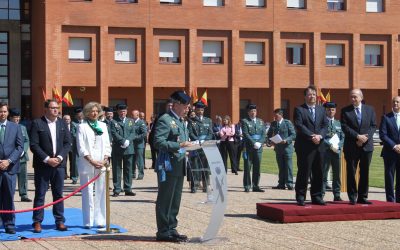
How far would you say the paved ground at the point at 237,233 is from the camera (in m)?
10.4

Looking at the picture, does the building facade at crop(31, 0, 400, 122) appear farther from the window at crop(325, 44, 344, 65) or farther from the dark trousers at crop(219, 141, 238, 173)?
the dark trousers at crop(219, 141, 238, 173)

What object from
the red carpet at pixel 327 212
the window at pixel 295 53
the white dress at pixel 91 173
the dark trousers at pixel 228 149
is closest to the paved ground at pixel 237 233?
the red carpet at pixel 327 212

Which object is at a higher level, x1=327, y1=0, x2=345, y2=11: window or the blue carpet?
x1=327, y1=0, x2=345, y2=11: window

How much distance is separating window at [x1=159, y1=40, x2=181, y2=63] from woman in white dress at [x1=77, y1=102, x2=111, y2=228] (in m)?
38.7

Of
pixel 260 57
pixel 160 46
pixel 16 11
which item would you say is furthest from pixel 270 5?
pixel 16 11

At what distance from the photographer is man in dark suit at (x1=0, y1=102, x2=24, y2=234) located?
11648 millimetres

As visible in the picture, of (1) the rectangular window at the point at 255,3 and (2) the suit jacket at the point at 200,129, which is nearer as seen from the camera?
(2) the suit jacket at the point at 200,129

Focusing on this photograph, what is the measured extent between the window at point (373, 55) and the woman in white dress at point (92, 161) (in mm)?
45930

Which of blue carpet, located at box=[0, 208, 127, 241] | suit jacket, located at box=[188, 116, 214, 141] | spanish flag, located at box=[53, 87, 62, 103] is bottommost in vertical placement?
blue carpet, located at box=[0, 208, 127, 241]

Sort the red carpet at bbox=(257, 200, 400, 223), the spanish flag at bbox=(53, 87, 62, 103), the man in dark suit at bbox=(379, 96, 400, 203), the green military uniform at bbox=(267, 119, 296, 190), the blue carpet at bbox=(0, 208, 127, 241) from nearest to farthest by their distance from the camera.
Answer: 1. the blue carpet at bbox=(0, 208, 127, 241)
2. the red carpet at bbox=(257, 200, 400, 223)
3. the man in dark suit at bbox=(379, 96, 400, 203)
4. the green military uniform at bbox=(267, 119, 296, 190)
5. the spanish flag at bbox=(53, 87, 62, 103)

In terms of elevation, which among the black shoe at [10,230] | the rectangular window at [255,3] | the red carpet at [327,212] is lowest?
the black shoe at [10,230]

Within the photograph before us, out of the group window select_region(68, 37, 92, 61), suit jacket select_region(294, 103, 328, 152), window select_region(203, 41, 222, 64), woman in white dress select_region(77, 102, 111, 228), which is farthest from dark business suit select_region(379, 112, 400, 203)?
window select_region(203, 41, 222, 64)

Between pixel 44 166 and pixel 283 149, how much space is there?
369 inches

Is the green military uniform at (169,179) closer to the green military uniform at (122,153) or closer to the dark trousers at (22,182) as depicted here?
the green military uniform at (122,153)
